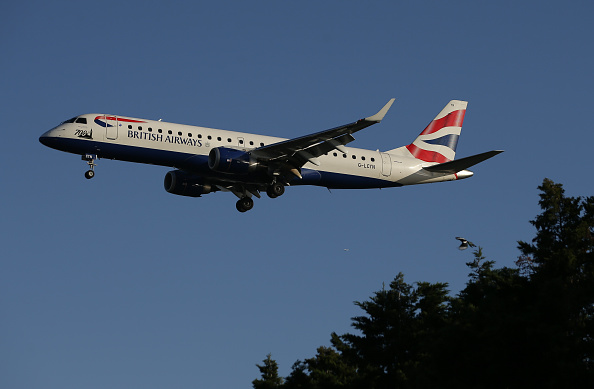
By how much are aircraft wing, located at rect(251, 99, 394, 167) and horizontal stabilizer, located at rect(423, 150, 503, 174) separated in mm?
7481

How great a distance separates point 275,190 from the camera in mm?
48656

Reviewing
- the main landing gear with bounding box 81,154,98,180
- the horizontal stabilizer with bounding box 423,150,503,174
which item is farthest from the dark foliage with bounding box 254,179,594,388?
the main landing gear with bounding box 81,154,98,180

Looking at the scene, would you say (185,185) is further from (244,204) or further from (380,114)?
(380,114)

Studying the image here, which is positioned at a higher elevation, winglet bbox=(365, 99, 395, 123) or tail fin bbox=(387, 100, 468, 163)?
tail fin bbox=(387, 100, 468, 163)

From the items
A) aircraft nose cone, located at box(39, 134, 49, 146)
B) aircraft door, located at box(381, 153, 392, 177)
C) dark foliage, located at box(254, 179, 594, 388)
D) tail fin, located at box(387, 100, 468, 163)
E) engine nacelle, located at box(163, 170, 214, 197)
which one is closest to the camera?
dark foliage, located at box(254, 179, 594, 388)

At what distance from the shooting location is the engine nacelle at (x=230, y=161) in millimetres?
45469

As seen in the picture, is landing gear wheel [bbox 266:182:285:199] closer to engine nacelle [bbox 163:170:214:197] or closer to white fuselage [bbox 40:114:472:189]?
white fuselage [bbox 40:114:472:189]

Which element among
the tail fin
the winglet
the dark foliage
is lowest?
the dark foliage

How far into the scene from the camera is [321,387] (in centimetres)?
4394

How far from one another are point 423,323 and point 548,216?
806cm

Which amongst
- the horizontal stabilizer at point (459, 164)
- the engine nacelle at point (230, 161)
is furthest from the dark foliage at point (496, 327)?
the engine nacelle at point (230, 161)

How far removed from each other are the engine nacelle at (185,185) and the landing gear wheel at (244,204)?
2.32 metres

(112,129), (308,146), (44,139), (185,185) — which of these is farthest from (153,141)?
(308,146)

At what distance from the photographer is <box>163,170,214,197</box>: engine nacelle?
51719 mm
